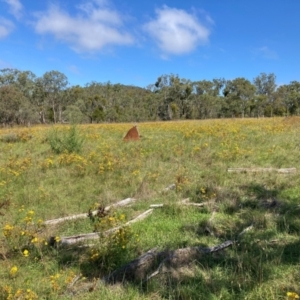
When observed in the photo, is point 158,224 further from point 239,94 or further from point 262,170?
point 239,94

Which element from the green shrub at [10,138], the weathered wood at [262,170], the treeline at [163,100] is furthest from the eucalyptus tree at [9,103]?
the weathered wood at [262,170]

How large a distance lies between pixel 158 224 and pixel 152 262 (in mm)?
1316

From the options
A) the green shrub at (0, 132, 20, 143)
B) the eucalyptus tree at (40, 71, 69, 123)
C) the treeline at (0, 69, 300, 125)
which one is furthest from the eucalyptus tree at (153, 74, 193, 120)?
the green shrub at (0, 132, 20, 143)

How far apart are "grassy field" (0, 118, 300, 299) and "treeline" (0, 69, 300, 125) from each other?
52.5 metres

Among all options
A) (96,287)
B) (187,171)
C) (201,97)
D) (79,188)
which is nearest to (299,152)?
(187,171)

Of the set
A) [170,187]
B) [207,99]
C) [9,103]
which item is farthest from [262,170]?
[207,99]

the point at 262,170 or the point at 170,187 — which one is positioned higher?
the point at 262,170

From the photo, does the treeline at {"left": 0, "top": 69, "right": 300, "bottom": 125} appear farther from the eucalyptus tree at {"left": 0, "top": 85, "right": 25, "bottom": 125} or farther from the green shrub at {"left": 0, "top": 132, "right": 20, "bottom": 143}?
the green shrub at {"left": 0, "top": 132, "right": 20, "bottom": 143}

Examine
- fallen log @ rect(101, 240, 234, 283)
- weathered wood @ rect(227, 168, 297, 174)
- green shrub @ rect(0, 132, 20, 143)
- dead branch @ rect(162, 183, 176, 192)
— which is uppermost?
green shrub @ rect(0, 132, 20, 143)

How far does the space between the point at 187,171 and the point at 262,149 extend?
3598 millimetres

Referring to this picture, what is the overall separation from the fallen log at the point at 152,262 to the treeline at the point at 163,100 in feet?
188

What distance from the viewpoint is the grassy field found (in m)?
3.08

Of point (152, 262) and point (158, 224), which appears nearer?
point (152, 262)

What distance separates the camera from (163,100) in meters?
69.9
